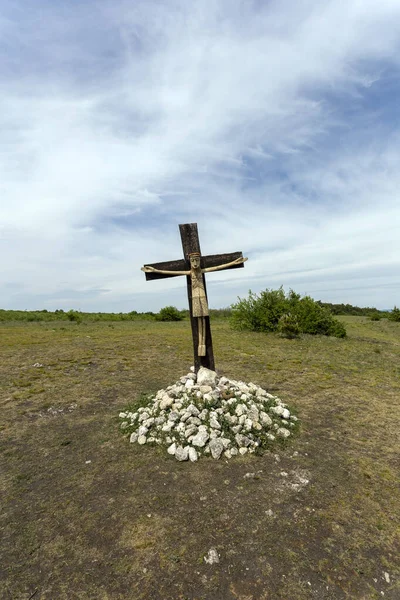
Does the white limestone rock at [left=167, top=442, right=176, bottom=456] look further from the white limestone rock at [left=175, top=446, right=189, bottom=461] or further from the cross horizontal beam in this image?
the cross horizontal beam

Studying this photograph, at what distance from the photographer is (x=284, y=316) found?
19.3 m

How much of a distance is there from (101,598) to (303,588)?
1.83m

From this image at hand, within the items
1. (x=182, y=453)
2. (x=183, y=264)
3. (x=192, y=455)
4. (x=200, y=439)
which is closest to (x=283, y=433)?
(x=200, y=439)

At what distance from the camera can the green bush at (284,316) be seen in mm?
18906

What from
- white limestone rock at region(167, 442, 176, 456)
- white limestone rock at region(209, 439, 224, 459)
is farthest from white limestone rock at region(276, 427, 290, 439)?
white limestone rock at region(167, 442, 176, 456)

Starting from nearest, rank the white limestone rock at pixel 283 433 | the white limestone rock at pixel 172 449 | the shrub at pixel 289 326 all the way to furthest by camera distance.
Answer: the white limestone rock at pixel 172 449, the white limestone rock at pixel 283 433, the shrub at pixel 289 326

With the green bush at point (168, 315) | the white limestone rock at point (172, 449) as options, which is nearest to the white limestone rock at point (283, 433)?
the white limestone rock at point (172, 449)

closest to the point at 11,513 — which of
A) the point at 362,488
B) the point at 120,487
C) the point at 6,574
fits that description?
the point at 6,574

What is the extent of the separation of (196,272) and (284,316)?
42.7 ft

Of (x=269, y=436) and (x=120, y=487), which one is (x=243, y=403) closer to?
(x=269, y=436)

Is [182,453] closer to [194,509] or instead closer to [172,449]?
[172,449]

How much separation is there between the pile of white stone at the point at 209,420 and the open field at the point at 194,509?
0.86ft

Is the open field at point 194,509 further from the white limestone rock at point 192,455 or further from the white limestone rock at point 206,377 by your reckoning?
the white limestone rock at point 206,377

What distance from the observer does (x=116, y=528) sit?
3863 millimetres
